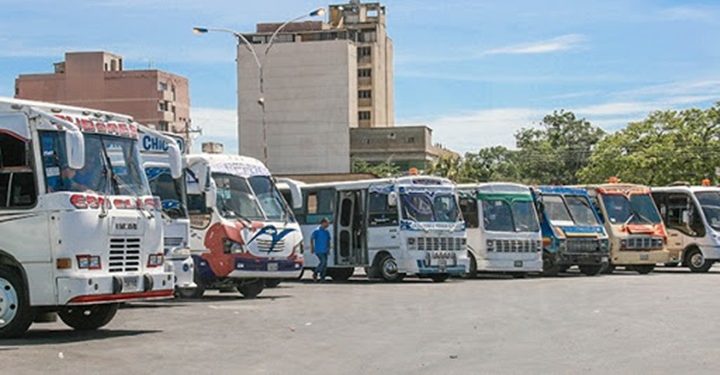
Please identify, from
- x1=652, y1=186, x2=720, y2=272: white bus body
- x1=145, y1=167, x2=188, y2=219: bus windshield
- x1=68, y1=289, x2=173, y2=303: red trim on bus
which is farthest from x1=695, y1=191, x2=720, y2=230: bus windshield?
x1=68, y1=289, x2=173, y2=303: red trim on bus

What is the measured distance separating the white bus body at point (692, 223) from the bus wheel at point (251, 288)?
1651 centimetres

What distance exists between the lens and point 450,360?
12711mm

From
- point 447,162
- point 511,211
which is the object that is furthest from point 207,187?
point 447,162

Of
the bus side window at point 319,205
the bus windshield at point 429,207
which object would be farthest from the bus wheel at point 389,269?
the bus side window at point 319,205

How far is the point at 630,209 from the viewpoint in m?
34.9

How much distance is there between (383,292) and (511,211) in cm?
763

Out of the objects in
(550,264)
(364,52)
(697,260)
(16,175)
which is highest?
(364,52)

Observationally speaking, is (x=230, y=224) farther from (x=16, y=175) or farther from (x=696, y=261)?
(x=696, y=261)

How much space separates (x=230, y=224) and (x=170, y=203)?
8.20 feet

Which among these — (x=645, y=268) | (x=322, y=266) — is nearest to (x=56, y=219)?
(x=322, y=266)

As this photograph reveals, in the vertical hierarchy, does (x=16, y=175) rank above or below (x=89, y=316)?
above

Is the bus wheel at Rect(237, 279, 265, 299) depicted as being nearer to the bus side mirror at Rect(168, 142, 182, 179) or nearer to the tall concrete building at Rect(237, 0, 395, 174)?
the bus side mirror at Rect(168, 142, 182, 179)

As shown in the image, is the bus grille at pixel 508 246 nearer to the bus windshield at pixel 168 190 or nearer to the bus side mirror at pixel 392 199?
the bus side mirror at pixel 392 199

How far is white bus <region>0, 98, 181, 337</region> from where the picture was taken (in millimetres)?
14773
